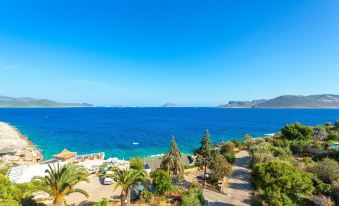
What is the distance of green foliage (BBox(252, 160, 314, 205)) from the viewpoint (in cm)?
1723

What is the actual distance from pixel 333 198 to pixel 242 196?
862 cm

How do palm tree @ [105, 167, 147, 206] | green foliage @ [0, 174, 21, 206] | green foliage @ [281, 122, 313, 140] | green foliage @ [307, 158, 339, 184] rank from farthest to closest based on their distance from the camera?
green foliage @ [281, 122, 313, 140] < green foliage @ [307, 158, 339, 184] < palm tree @ [105, 167, 147, 206] < green foliage @ [0, 174, 21, 206]

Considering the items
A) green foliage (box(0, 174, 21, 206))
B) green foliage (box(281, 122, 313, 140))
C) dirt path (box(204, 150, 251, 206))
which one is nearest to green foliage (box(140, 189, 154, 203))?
dirt path (box(204, 150, 251, 206))

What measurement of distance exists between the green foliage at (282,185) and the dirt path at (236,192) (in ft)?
12.1

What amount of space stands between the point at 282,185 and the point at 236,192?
22.8 ft

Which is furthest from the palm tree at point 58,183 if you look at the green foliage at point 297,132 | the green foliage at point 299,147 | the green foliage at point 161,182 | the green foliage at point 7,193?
the green foliage at point 297,132

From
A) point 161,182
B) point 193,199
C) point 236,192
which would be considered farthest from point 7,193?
point 236,192

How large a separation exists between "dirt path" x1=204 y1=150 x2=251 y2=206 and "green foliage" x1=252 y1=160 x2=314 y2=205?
3.67 metres

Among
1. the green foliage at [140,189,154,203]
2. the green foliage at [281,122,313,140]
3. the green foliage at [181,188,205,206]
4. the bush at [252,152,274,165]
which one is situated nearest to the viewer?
the green foliage at [181,188,205,206]

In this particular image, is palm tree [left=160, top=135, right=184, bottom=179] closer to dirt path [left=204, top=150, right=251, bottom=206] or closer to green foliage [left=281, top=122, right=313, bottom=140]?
dirt path [left=204, top=150, right=251, bottom=206]

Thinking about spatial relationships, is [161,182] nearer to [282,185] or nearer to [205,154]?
[205,154]

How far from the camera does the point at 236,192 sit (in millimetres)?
23703

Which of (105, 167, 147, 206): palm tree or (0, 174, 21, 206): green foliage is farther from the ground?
(0, 174, 21, 206): green foliage

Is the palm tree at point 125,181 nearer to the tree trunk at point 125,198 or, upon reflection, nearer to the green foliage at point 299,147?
the tree trunk at point 125,198
